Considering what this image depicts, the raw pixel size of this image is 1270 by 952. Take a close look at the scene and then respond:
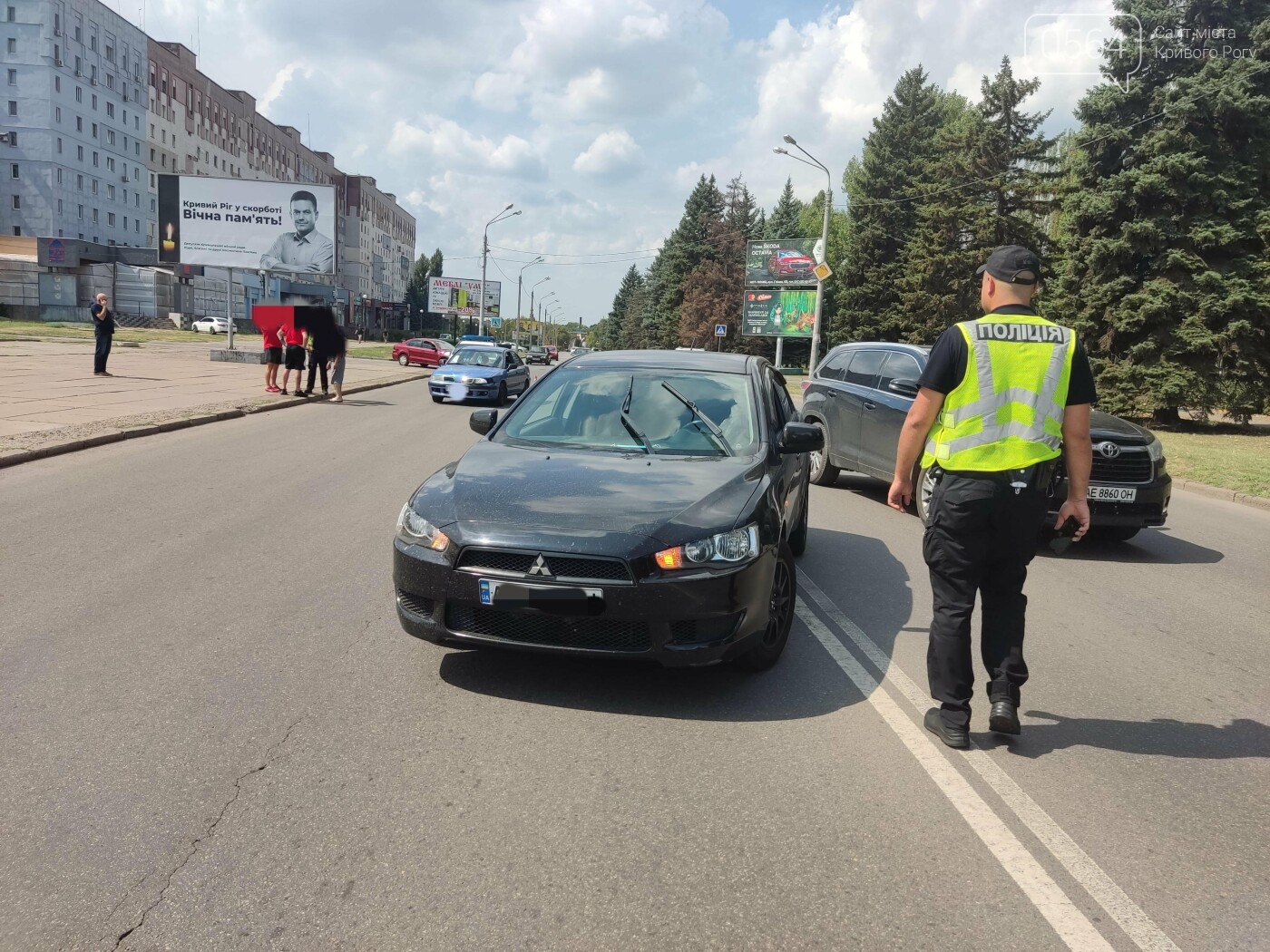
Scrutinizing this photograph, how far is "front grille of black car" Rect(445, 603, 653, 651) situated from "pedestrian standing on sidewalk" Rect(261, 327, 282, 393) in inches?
722

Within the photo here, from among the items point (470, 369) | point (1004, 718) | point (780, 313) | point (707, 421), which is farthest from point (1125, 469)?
point (780, 313)

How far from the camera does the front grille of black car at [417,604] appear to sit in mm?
4148

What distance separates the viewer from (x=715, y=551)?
159 inches

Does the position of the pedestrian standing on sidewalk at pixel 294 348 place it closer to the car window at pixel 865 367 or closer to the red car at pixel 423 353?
the car window at pixel 865 367

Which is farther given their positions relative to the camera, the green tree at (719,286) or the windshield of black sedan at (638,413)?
the green tree at (719,286)

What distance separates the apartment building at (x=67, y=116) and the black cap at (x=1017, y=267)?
84.2 meters

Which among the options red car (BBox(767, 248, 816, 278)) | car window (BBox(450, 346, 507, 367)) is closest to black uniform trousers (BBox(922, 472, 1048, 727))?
car window (BBox(450, 346, 507, 367))

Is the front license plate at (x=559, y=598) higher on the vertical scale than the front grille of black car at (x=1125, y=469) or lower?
lower

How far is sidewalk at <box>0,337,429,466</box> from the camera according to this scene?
12297 mm

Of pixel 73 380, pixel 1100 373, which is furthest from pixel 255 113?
pixel 1100 373

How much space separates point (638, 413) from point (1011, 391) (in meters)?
2.23

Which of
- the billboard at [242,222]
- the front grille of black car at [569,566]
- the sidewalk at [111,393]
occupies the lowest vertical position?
the sidewalk at [111,393]

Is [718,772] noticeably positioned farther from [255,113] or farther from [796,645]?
[255,113]

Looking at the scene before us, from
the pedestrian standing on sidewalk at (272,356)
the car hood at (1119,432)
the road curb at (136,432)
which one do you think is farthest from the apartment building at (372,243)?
the car hood at (1119,432)
